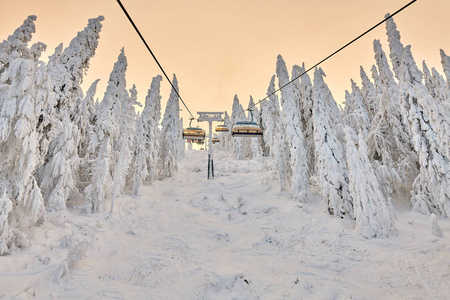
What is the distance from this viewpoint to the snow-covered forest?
556 centimetres

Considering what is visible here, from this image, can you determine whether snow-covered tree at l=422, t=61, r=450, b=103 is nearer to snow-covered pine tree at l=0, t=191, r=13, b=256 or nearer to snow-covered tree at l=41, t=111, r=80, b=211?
snow-covered tree at l=41, t=111, r=80, b=211

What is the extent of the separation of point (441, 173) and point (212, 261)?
28.5ft

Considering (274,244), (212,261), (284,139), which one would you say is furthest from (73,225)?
(284,139)

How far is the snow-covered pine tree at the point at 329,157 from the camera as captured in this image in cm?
1002

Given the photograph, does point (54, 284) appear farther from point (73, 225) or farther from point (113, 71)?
point (113, 71)

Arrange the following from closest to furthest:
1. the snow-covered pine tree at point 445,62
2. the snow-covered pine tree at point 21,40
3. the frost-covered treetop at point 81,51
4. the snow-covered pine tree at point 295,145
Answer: the snow-covered pine tree at point 21,40 → the frost-covered treetop at point 81,51 → the snow-covered pine tree at point 295,145 → the snow-covered pine tree at point 445,62

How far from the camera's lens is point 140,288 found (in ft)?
16.6

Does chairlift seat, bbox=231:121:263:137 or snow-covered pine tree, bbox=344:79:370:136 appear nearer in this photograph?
snow-covered pine tree, bbox=344:79:370:136

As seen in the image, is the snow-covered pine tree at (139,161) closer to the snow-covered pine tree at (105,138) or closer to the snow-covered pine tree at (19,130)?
the snow-covered pine tree at (105,138)

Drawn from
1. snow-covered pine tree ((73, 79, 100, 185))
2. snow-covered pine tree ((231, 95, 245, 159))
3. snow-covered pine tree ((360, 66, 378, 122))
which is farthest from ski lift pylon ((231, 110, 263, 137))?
snow-covered pine tree ((360, 66, 378, 122))

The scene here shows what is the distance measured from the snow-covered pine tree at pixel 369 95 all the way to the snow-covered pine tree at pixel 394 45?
18.4 metres

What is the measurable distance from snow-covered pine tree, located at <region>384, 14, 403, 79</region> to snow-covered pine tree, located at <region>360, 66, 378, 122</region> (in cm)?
1837

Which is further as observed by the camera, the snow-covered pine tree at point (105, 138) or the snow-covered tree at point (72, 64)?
the snow-covered pine tree at point (105, 138)

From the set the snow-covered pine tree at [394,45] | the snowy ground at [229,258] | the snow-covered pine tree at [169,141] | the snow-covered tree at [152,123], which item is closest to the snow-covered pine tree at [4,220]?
the snowy ground at [229,258]
